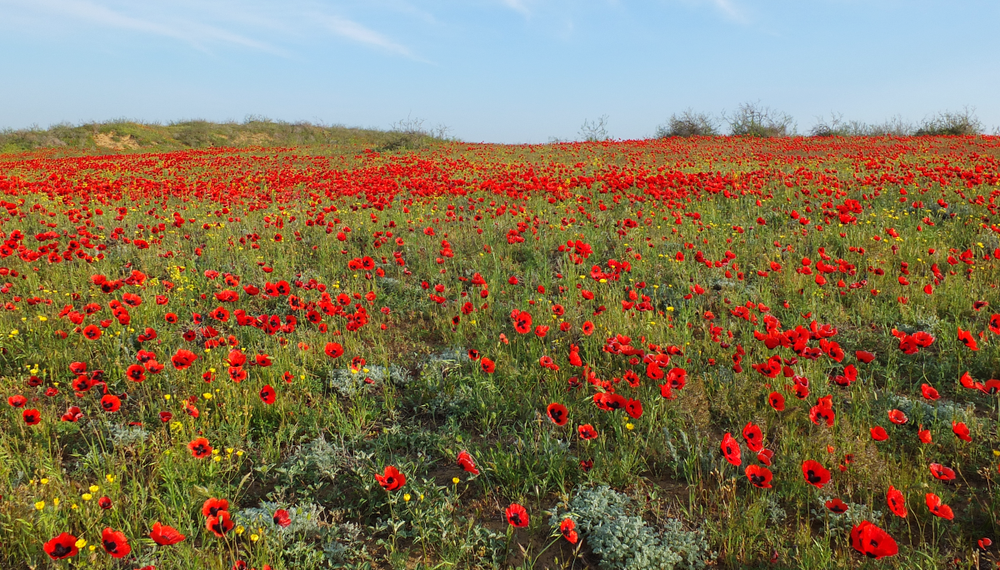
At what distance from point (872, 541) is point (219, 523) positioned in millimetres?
2387

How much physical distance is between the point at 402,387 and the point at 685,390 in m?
1.89

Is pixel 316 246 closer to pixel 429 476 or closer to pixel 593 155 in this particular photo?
pixel 429 476

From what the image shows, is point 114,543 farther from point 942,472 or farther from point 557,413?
point 942,472

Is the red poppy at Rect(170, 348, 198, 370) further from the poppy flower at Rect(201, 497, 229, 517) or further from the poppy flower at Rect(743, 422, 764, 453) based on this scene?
the poppy flower at Rect(743, 422, 764, 453)

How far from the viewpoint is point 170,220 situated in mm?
7914

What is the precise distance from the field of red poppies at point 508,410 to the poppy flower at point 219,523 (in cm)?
2

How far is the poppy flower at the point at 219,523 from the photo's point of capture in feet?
6.79

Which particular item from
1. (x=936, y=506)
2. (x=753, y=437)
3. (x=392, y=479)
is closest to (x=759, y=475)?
(x=753, y=437)

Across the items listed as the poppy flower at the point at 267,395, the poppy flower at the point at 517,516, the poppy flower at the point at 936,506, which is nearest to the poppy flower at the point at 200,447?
the poppy flower at the point at 267,395

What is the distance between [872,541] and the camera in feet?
5.98

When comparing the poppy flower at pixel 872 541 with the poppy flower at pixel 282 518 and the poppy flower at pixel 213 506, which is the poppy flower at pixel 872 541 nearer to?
the poppy flower at pixel 282 518

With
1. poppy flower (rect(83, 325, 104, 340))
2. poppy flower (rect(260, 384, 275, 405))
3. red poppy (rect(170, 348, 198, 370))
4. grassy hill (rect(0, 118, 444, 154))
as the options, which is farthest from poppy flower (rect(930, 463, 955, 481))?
grassy hill (rect(0, 118, 444, 154))

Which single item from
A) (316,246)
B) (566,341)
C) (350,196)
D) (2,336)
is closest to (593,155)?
(350,196)

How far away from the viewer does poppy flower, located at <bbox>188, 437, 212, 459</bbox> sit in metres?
2.58
